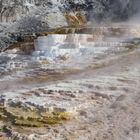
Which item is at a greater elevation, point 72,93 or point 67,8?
point 67,8

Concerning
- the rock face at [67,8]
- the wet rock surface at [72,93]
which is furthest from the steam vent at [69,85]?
the rock face at [67,8]

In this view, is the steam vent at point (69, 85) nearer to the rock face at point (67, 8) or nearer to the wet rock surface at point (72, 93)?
the wet rock surface at point (72, 93)

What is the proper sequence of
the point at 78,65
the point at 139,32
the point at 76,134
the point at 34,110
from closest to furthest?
the point at 76,134 < the point at 34,110 < the point at 78,65 < the point at 139,32

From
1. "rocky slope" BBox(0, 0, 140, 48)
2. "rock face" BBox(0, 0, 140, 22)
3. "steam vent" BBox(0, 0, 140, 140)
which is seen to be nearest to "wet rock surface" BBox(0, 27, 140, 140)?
"steam vent" BBox(0, 0, 140, 140)

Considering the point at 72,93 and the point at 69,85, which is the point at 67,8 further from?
the point at 72,93

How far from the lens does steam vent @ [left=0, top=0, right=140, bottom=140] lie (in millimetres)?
7301

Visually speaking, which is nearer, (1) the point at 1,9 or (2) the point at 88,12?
(1) the point at 1,9

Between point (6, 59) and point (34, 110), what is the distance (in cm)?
766

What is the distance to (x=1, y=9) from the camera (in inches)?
949

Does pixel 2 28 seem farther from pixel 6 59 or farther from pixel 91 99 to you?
pixel 91 99

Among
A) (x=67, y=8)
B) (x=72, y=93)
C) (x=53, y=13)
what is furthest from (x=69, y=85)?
(x=67, y=8)

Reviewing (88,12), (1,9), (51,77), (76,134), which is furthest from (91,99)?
(88,12)

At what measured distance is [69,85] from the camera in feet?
32.1

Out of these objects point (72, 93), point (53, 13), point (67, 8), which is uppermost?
point (67, 8)
